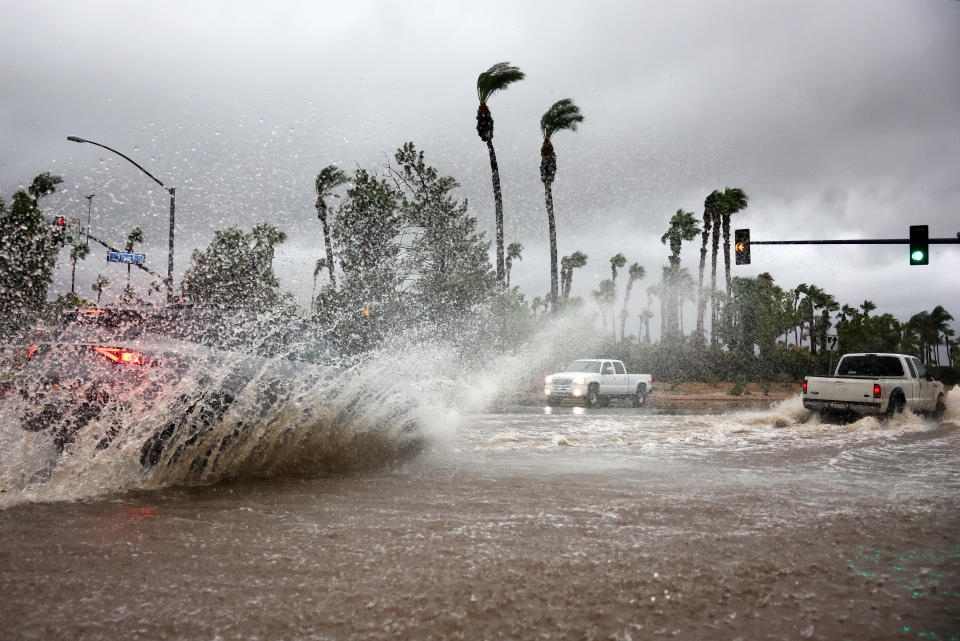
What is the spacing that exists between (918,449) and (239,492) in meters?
9.16

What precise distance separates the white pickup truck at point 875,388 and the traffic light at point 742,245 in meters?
8.12

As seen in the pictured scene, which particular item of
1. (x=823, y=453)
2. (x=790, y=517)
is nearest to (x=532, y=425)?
(x=823, y=453)

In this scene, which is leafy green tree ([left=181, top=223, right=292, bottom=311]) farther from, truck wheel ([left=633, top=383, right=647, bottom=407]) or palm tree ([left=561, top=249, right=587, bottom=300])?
palm tree ([left=561, top=249, right=587, bottom=300])

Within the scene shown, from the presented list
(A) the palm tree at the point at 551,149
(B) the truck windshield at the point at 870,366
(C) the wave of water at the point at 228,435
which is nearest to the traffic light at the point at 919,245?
(B) the truck windshield at the point at 870,366

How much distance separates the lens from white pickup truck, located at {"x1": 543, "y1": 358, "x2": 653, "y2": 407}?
22031 mm

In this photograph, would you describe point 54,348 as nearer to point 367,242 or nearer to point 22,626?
point 22,626

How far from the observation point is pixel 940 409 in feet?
53.1

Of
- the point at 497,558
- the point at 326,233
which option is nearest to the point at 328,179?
the point at 326,233

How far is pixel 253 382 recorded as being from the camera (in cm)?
659

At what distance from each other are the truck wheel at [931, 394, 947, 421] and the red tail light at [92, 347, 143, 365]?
53.9 ft

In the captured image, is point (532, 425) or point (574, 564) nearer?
point (574, 564)

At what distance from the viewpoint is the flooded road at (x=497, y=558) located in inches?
118

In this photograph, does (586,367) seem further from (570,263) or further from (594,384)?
(570,263)

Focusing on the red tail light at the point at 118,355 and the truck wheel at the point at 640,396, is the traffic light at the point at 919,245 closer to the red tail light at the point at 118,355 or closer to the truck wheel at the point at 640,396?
the truck wheel at the point at 640,396
